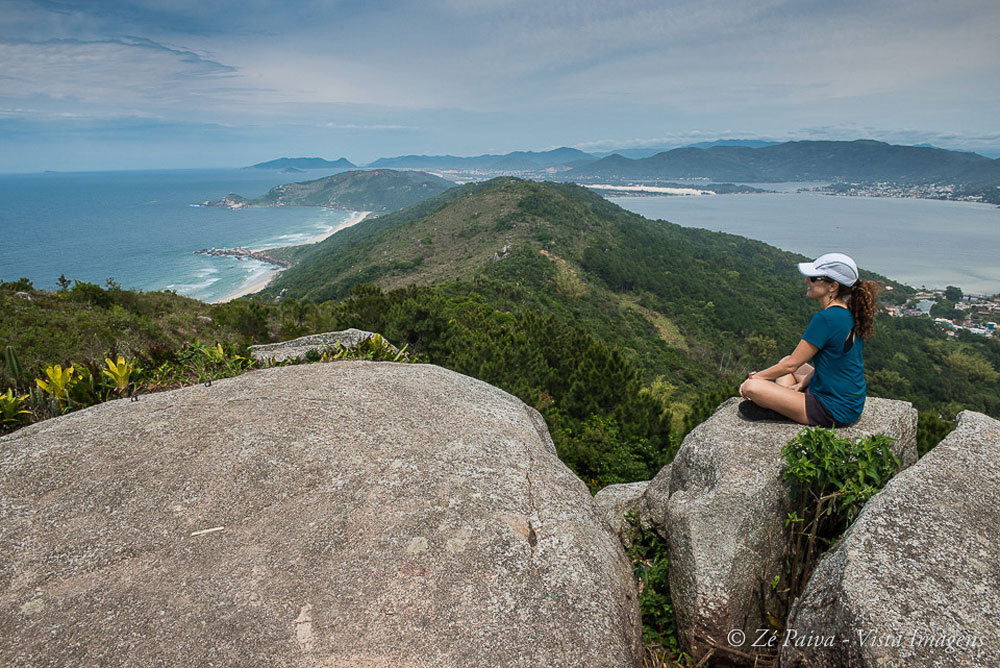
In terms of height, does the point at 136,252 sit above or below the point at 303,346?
below

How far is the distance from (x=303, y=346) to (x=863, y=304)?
32.8 feet

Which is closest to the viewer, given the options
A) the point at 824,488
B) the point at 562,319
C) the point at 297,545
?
the point at 297,545

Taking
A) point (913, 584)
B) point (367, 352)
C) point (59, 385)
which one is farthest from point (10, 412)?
point (913, 584)

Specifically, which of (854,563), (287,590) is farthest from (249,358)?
(854,563)

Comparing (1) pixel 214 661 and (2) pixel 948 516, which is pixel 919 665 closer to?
(2) pixel 948 516

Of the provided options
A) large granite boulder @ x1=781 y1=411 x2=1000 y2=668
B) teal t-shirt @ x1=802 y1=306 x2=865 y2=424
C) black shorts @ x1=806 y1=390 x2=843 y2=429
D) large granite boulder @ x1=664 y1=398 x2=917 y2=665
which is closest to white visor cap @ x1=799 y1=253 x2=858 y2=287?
teal t-shirt @ x1=802 y1=306 x2=865 y2=424

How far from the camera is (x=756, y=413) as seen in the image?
6250 mm

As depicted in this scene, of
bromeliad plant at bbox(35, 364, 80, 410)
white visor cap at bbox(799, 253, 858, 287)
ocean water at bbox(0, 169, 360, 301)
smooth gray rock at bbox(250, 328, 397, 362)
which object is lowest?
ocean water at bbox(0, 169, 360, 301)

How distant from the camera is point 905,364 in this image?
242ft

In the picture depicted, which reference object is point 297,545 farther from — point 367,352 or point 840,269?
point 840,269

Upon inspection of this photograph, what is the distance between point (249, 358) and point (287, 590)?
674cm

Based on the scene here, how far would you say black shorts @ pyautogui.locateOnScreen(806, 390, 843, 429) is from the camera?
18.5 feet

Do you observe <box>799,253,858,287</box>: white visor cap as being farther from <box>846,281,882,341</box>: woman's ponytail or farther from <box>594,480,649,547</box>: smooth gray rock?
<box>594,480,649,547</box>: smooth gray rock

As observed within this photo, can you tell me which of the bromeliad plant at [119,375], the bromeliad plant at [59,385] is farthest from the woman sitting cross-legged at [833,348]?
the bromeliad plant at [59,385]
